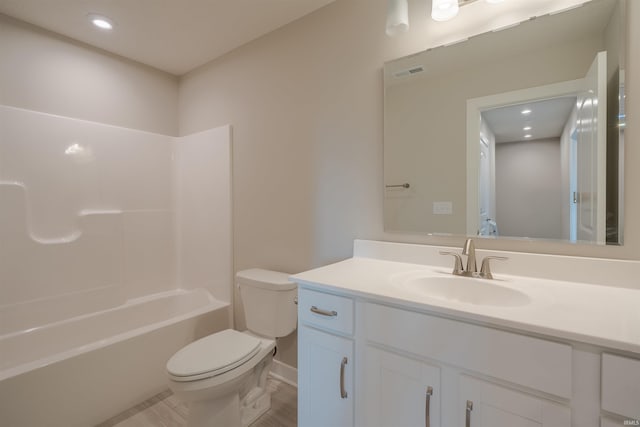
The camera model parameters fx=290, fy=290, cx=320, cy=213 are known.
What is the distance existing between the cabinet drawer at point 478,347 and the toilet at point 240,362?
2.61ft

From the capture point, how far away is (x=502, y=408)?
2.57ft

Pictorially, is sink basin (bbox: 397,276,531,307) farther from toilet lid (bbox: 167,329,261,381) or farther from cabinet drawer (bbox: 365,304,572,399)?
toilet lid (bbox: 167,329,261,381)

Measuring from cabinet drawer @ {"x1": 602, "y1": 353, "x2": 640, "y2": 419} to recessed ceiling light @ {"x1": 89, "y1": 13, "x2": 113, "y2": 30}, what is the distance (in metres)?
2.85

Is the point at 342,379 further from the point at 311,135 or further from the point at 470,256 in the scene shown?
the point at 311,135

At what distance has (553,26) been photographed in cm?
114

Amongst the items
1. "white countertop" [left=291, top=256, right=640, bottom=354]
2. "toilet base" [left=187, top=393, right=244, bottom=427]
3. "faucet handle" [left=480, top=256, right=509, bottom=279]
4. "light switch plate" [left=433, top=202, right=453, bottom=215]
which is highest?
Result: "light switch plate" [left=433, top=202, right=453, bottom=215]

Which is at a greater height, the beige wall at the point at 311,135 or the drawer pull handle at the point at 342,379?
the beige wall at the point at 311,135

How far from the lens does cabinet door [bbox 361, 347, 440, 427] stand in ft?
2.93

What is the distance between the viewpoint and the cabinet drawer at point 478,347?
72 cm

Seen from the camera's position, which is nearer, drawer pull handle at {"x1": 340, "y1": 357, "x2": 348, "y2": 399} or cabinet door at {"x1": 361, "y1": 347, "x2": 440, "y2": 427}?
cabinet door at {"x1": 361, "y1": 347, "x2": 440, "y2": 427}

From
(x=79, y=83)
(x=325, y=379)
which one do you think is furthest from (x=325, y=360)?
(x=79, y=83)

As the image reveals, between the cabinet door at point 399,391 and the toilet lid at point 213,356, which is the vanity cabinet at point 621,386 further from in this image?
the toilet lid at point 213,356

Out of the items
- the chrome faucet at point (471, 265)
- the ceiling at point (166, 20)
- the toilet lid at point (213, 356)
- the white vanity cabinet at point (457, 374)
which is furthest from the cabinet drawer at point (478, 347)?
the ceiling at point (166, 20)

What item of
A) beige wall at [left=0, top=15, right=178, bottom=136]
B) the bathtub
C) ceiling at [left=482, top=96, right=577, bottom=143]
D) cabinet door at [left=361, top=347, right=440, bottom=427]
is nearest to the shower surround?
the bathtub
